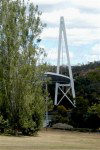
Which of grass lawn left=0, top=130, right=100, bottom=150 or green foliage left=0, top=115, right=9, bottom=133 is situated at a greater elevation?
green foliage left=0, top=115, right=9, bottom=133

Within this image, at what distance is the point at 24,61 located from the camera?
1095 inches

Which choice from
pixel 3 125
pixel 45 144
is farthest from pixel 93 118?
pixel 45 144

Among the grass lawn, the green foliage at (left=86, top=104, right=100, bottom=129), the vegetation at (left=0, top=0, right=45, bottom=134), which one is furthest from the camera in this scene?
the green foliage at (left=86, top=104, right=100, bottom=129)

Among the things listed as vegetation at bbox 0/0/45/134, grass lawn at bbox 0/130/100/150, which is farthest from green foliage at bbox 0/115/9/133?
grass lawn at bbox 0/130/100/150

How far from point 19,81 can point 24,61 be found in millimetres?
1233

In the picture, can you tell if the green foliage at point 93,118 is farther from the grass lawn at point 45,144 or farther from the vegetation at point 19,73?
the grass lawn at point 45,144

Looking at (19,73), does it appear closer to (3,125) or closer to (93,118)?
(3,125)

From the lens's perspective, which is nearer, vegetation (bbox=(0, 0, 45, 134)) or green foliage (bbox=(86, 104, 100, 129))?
vegetation (bbox=(0, 0, 45, 134))

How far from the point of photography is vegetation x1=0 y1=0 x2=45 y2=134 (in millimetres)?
27641

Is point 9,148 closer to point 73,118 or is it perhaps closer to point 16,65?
point 16,65

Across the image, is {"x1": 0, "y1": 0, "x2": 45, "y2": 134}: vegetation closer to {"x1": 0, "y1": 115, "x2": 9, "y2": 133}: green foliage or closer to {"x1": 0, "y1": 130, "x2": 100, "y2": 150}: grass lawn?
{"x1": 0, "y1": 115, "x2": 9, "y2": 133}: green foliage

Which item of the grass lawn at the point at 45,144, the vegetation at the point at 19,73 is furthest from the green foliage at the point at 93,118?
the grass lawn at the point at 45,144

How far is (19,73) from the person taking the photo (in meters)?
27.7

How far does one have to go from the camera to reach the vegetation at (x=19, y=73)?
27.6 metres
